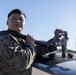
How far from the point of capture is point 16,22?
351cm

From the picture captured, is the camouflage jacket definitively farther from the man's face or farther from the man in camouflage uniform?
the man's face

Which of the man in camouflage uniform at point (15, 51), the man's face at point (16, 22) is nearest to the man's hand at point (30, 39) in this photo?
the man in camouflage uniform at point (15, 51)

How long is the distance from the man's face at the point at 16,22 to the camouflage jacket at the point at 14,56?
188 mm

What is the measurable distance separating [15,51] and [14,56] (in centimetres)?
6

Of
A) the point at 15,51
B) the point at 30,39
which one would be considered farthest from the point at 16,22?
the point at 15,51

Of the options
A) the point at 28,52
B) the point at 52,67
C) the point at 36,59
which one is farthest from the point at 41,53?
the point at 52,67

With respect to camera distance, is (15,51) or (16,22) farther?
(16,22)

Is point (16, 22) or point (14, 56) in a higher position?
point (16, 22)

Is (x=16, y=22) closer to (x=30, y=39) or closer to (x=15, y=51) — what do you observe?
(x=30, y=39)

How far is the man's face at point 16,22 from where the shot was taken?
3520mm

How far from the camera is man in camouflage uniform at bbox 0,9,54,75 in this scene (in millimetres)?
3215

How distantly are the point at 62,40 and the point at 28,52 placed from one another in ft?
1.40

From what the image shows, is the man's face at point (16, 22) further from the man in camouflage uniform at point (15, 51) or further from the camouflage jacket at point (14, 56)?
the camouflage jacket at point (14, 56)

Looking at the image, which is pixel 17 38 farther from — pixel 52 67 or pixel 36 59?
pixel 52 67
